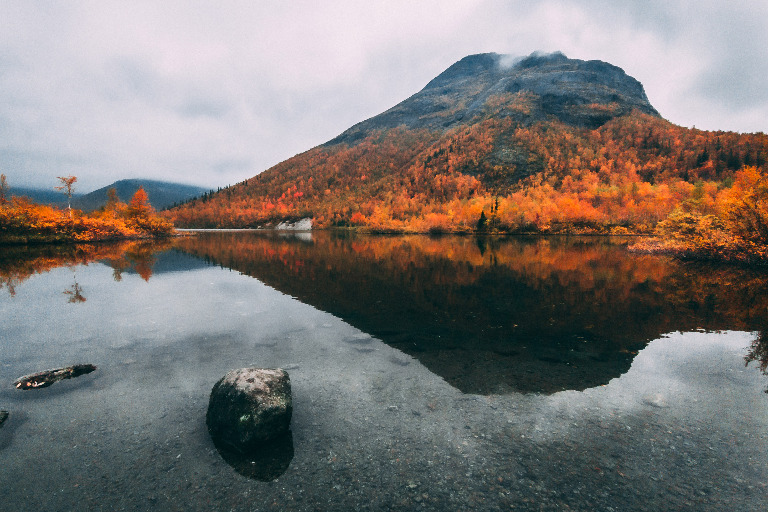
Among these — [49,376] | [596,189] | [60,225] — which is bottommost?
[49,376]

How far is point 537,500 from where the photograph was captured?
220 inches

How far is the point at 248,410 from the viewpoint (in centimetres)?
699

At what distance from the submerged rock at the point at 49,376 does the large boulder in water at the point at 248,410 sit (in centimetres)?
641

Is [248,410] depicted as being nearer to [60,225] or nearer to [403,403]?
[403,403]

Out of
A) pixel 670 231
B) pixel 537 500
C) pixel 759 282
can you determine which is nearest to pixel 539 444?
pixel 537 500

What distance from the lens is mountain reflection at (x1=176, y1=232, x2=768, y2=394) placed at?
11.4 meters

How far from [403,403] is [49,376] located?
11.3 m

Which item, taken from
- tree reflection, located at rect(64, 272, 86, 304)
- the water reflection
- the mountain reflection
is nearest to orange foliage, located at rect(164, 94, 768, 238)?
the water reflection

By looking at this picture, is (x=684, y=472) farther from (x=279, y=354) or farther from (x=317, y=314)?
(x=317, y=314)

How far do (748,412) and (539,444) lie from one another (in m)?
6.48

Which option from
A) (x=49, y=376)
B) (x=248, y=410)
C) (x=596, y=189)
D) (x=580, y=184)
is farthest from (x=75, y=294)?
(x=580, y=184)

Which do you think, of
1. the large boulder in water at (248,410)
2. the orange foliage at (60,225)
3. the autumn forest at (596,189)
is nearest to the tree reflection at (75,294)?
the large boulder in water at (248,410)

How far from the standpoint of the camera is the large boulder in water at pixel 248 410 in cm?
689

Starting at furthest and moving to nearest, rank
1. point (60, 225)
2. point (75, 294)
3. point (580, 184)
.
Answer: point (580, 184)
point (60, 225)
point (75, 294)
